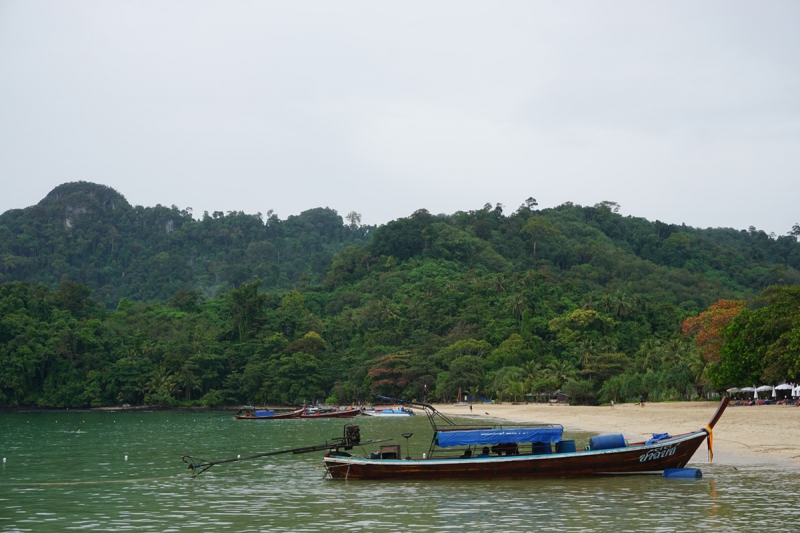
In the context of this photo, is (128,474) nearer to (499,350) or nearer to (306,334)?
(499,350)

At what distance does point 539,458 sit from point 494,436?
174 centimetres

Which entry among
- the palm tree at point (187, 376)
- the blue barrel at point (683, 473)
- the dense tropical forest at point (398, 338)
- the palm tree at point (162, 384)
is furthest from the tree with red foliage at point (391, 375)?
the blue barrel at point (683, 473)

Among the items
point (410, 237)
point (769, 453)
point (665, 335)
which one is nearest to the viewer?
point (769, 453)

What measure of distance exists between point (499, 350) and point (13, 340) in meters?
68.3

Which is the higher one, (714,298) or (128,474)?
(714,298)

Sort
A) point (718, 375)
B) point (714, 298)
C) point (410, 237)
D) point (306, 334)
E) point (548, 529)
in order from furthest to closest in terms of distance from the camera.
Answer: point (410, 237), point (714, 298), point (306, 334), point (718, 375), point (548, 529)

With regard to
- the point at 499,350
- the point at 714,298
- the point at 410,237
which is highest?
the point at 410,237

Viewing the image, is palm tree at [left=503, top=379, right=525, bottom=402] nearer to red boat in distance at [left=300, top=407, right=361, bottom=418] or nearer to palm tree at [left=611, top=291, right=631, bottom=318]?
red boat in distance at [left=300, top=407, right=361, bottom=418]

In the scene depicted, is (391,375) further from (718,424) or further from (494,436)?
(494,436)

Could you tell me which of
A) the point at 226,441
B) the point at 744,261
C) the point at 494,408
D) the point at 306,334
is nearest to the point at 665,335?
the point at 494,408

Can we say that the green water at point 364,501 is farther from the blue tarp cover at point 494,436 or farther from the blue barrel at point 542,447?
the blue tarp cover at point 494,436

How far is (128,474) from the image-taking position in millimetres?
32562

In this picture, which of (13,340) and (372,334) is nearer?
(13,340)

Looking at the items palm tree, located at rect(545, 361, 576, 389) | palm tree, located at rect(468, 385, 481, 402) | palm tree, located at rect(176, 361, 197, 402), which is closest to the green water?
palm tree, located at rect(545, 361, 576, 389)
